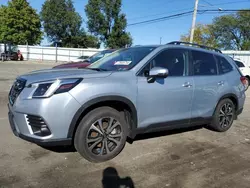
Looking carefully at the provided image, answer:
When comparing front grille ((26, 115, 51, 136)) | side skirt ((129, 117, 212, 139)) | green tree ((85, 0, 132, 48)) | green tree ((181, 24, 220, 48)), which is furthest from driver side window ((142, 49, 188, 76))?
green tree ((181, 24, 220, 48))

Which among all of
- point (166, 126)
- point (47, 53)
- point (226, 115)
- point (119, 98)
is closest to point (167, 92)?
point (166, 126)

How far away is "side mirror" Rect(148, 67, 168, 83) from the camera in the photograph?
3.84 metres

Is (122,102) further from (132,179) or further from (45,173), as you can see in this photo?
(45,173)

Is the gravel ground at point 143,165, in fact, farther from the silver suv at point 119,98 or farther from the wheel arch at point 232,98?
the wheel arch at point 232,98

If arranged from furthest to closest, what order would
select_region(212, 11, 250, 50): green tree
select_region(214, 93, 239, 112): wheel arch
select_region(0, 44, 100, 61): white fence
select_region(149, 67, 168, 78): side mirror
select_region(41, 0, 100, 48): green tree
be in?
select_region(212, 11, 250, 50): green tree, select_region(41, 0, 100, 48): green tree, select_region(0, 44, 100, 61): white fence, select_region(214, 93, 239, 112): wheel arch, select_region(149, 67, 168, 78): side mirror

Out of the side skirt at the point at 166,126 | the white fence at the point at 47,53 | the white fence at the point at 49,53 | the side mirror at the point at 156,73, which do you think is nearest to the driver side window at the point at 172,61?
the side mirror at the point at 156,73

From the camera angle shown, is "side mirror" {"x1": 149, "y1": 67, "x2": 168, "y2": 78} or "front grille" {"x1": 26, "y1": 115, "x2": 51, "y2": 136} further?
"side mirror" {"x1": 149, "y1": 67, "x2": 168, "y2": 78}

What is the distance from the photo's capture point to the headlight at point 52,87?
3.30 metres

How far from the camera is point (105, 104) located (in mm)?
3801

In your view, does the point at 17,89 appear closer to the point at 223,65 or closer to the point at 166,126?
the point at 166,126

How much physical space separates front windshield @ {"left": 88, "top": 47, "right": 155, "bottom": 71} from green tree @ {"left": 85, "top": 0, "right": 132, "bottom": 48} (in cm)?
4081

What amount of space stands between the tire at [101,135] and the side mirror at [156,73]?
2.41 ft

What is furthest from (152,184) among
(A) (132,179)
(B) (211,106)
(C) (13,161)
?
(B) (211,106)

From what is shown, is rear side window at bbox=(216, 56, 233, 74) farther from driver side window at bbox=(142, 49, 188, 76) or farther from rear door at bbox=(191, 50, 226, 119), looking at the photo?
driver side window at bbox=(142, 49, 188, 76)
